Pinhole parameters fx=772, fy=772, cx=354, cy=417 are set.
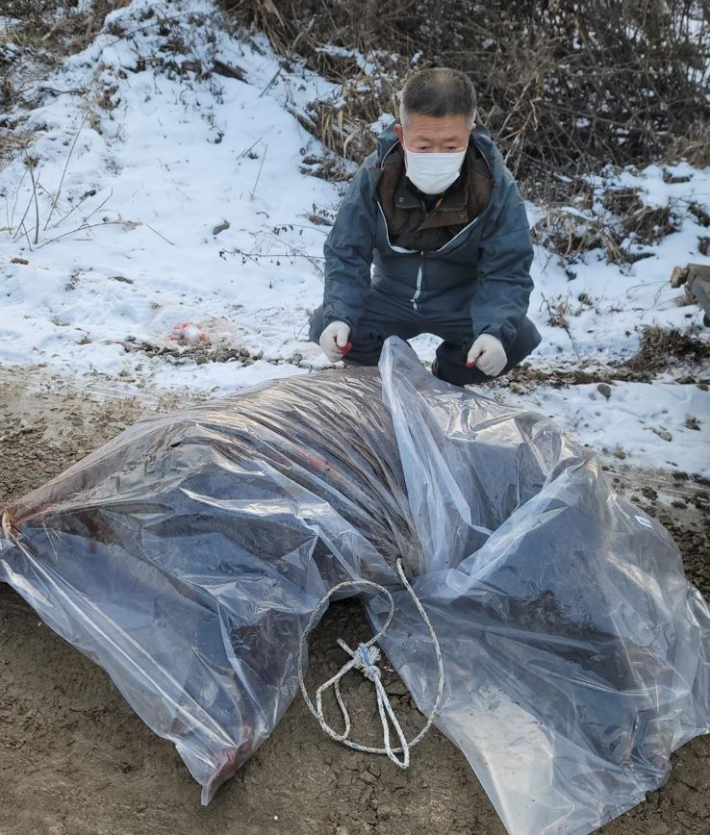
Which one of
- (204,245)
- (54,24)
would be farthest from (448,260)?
(54,24)

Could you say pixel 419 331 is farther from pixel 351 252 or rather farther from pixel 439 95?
pixel 439 95

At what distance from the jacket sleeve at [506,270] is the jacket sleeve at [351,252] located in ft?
1.17

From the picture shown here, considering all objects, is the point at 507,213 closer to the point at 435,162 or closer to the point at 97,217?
the point at 435,162

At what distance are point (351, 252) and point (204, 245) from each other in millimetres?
1947

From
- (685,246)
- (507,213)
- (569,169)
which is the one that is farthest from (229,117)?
(507,213)

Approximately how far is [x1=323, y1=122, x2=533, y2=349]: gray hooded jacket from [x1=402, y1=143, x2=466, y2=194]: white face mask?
11 cm

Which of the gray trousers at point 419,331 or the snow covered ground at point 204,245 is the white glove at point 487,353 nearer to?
the gray trousers at point 419,331

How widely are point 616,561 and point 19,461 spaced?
190 centimetres

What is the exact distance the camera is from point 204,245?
4.13 m

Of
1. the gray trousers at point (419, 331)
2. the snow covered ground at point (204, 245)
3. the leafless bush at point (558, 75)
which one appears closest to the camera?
the gray trousers at point (419, 331)

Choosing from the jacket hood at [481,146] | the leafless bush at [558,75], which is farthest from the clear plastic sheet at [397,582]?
the leafless bush at [558,75]

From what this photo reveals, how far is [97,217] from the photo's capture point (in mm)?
4246

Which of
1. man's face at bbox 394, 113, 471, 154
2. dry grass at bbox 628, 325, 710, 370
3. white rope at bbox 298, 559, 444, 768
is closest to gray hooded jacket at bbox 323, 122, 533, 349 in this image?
man's face at bbox 394, 113, 471, 154

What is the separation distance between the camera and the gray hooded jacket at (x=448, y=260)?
2.27 m
